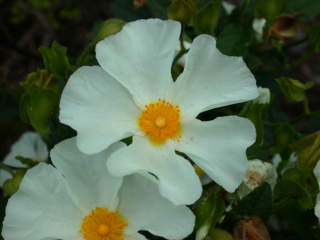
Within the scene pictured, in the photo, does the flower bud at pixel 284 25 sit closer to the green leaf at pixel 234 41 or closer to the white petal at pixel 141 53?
the green leaf at pixel 234 41

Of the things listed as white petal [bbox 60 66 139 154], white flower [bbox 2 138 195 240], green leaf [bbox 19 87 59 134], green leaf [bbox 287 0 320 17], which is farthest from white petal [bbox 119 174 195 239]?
green leaf [bbox 287 0 320 17]

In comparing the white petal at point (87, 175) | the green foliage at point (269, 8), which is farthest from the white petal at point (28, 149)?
the green foliage at point (269, 8)

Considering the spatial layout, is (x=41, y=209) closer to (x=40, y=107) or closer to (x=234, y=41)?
(x=40, y=107)

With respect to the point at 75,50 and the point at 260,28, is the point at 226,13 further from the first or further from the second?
the point at 75,50

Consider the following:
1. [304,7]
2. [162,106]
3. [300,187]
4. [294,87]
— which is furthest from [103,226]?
[304,7]

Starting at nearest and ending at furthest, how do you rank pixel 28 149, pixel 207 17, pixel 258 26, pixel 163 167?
1. pixel 163 167
2. pixel 207 17
3. pixel 258 26
4. pixel 28 149

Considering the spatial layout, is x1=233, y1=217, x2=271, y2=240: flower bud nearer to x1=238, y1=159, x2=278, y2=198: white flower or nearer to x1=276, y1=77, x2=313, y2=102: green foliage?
x1=238, y1=159, x2=278, y2=198: white flower
